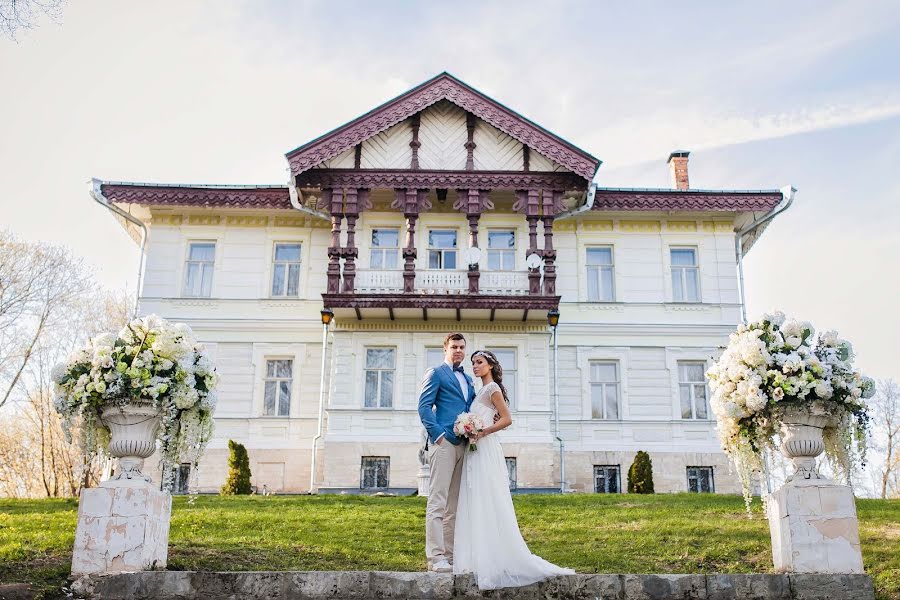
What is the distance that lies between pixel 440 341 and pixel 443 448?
50.2 ft

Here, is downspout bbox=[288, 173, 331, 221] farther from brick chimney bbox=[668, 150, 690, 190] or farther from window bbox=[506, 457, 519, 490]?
brick chimney bbox=[668, 150, 690, 190]

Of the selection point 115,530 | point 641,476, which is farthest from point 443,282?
point 115,530

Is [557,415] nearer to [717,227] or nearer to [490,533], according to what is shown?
[717,227]

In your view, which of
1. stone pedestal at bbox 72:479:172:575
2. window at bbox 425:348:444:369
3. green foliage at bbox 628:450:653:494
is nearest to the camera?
stone pedestal at bbox 72:479:172:575

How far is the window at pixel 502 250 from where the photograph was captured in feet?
79.0

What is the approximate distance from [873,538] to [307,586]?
6.52 metres

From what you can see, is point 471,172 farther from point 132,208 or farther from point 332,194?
point 132,208

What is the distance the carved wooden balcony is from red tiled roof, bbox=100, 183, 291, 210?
3556 millimetres

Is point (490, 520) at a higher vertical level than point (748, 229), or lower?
lower

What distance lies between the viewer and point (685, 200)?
958 inches

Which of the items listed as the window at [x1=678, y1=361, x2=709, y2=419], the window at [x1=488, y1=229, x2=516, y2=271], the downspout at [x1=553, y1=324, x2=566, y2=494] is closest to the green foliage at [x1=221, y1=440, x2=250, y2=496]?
the downspout at [x1=553, y1=324, x2=566, y2=494]

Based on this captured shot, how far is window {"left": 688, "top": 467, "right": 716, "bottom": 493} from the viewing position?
22703 mm

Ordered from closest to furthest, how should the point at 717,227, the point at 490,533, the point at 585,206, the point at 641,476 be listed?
the point at 490,533
the point at 641,476
the point at 585,206
the point at 717,227

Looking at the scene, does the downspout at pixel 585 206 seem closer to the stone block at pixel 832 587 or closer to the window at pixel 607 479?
the window at pixel 607 479
